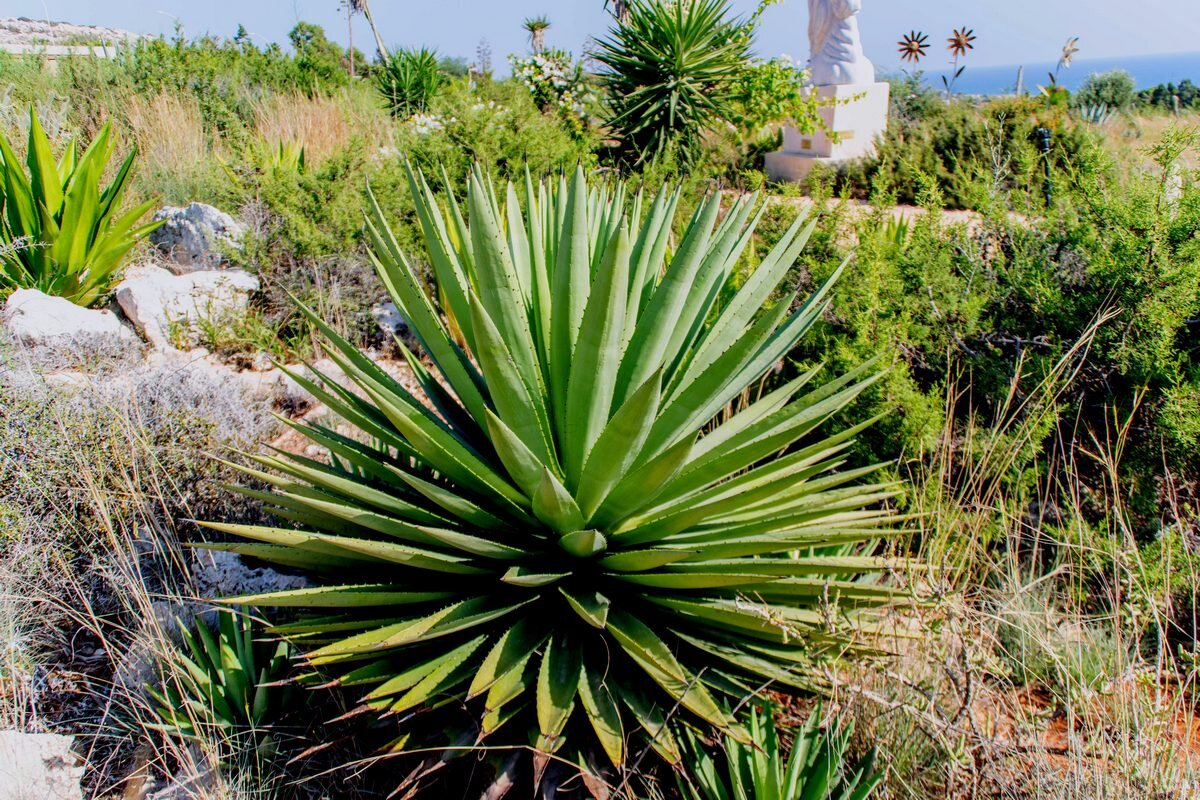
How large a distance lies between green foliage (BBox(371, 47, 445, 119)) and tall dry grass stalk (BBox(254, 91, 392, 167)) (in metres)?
1.27

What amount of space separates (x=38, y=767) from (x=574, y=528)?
4.75ft

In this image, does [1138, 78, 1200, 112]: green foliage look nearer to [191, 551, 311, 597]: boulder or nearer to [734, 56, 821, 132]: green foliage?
[734, 56, 821, 132]: green foliage

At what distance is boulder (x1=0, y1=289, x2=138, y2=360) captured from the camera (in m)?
3.44

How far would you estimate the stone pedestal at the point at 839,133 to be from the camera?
1078 centimetres

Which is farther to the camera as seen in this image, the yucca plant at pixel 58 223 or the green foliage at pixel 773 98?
the green foliage at pixel 773 98

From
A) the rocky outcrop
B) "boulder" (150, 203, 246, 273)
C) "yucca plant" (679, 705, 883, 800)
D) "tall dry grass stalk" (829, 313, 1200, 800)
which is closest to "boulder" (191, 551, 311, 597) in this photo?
"yucca plant" (679, 705, 883, 800)

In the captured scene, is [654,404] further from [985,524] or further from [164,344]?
[164,344]

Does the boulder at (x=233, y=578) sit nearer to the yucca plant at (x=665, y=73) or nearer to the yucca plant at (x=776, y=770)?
the yucca plant at (x=776, y=770)

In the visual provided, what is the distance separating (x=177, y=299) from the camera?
433 cm

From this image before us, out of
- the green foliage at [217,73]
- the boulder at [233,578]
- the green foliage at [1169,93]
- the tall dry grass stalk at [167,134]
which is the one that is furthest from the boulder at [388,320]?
the green foliage at [1169,93]

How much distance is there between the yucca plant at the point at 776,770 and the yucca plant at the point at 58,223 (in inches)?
167

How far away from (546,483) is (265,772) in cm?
112

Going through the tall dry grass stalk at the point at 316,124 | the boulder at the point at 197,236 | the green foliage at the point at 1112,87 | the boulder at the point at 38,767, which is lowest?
the boulder at the point at 38,767

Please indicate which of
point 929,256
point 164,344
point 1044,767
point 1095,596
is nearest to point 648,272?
point 1044,767
